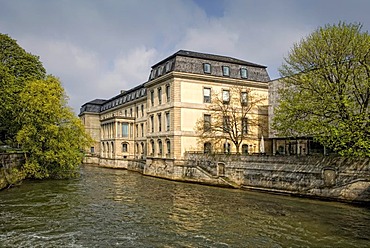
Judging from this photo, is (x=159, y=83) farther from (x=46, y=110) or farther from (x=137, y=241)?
(x=137, y=241)

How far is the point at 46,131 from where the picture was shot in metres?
28.2

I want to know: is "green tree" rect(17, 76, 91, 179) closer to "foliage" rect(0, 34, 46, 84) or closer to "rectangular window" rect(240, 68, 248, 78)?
"foliage" rect(0, 34, 46, 84)

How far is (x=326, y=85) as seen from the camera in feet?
71.2

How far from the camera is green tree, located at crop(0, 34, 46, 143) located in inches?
1070

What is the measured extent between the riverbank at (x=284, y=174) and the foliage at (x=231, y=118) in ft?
12.1

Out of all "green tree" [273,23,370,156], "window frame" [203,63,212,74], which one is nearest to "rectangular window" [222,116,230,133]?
"window frame" [203,63,212,74]

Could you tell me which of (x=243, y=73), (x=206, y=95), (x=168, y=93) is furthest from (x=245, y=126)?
(x=168, y=93)

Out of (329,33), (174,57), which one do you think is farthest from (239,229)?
(174,57)

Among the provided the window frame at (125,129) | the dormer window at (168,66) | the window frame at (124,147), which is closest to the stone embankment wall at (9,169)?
the dormer window at (168,66)

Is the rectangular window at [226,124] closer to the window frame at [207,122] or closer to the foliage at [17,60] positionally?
the window frame at [207,122]

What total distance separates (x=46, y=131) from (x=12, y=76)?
566 cm

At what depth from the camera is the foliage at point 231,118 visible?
115 feet

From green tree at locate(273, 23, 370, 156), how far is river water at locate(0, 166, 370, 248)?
4.17 metres

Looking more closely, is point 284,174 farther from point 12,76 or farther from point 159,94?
point 12,76
